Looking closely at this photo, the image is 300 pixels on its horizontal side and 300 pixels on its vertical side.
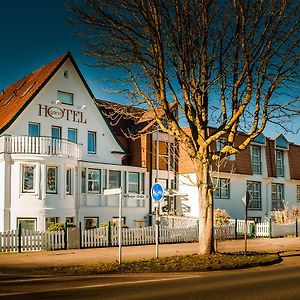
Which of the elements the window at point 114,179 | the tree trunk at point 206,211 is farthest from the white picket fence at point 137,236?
the tree trunk at point 206,211

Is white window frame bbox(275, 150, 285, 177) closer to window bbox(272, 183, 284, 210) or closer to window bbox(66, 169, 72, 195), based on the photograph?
window bbox(272, 183, 284, 210)

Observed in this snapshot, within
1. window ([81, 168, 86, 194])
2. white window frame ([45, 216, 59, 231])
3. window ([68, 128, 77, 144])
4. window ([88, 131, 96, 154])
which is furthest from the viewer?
Answer: window ([88, 131, 96, 154])

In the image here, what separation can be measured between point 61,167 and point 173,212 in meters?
11.2

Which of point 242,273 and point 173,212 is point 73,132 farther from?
point 242,273

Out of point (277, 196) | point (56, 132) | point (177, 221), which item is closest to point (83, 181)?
point (56, 132)

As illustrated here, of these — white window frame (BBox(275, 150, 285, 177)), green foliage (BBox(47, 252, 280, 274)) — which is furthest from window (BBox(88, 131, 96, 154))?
white window frame (BBox(275, 150, 285, 177))

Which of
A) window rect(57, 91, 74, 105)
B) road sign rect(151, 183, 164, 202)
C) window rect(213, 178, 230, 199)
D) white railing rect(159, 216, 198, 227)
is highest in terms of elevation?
window rect(57, 91, 74, 105)

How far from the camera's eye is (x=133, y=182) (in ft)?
120

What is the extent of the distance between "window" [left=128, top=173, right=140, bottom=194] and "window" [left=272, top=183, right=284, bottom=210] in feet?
52.6

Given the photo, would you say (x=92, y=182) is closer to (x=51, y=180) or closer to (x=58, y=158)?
(x=51, y=180)

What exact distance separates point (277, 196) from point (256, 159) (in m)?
4.54

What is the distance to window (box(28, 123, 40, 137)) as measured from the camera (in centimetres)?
3162

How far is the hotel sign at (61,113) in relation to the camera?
106ft

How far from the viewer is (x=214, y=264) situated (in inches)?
637
